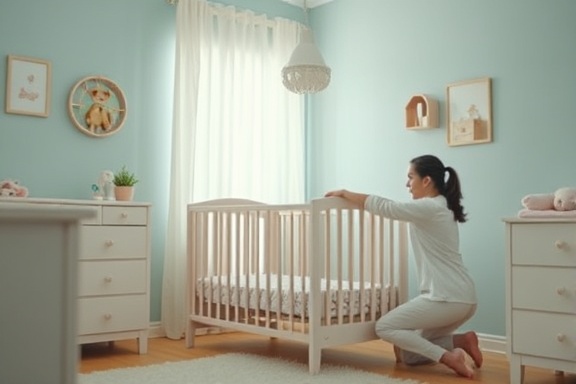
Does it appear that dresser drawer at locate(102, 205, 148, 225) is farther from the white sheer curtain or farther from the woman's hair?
the woman's hair

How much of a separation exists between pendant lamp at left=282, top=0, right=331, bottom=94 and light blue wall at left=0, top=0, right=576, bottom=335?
0.70m

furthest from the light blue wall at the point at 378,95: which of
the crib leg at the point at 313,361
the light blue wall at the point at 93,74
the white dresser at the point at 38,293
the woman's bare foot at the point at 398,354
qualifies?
the white dresser at the point at 38,293

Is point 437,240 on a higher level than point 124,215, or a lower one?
lower

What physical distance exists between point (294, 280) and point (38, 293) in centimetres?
253

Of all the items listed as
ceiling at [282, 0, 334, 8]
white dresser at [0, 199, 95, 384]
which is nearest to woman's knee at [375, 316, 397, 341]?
white dresser at [0, 199, 95, 384]

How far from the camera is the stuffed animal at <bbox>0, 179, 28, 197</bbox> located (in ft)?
10.9

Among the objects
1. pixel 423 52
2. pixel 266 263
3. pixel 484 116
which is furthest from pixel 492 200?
pixel 266 263

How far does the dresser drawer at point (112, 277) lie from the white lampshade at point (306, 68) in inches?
51.6

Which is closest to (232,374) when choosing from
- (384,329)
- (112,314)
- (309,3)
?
(384,329)

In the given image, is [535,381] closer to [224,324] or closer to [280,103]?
[224,324]

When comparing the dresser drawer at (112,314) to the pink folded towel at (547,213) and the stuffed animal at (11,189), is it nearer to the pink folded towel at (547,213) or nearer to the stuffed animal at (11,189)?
the stuffed animal at (11,189)

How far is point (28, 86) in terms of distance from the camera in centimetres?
367

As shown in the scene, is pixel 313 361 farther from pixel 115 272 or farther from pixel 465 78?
pixel 465 78

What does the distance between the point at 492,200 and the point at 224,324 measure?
1612 millimetres
